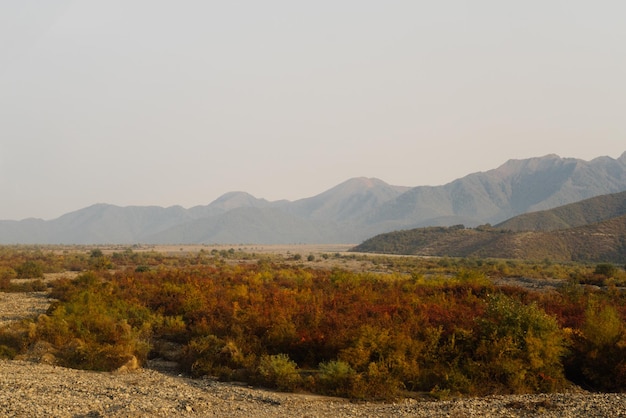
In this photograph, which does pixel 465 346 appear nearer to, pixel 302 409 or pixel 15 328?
pixel 302 409

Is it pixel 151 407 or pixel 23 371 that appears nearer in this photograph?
pixel 151 407

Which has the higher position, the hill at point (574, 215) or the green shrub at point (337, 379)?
the hill at point (574, 215)

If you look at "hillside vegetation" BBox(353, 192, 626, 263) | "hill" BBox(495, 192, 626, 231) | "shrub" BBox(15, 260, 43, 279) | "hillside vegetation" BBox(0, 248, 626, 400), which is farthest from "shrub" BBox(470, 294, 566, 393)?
"hill" BBox(495, 192, 626, 231)

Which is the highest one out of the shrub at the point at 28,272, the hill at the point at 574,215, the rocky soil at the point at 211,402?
the hill at the point at 574,215

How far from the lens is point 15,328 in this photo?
1912 cm

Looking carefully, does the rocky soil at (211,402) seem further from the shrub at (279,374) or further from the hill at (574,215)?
the hill at (574,215)

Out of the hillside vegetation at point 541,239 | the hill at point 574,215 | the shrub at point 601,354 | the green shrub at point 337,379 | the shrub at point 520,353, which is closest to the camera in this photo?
the green shrub at point 337,379

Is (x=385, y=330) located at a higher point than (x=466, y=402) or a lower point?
higher

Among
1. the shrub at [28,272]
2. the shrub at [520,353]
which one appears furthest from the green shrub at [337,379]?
the shrub at [28,272]

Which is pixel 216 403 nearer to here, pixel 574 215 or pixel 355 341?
pixel 355 341

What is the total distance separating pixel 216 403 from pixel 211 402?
123mm

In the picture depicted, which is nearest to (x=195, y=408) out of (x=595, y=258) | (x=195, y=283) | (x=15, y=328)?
(x=15, y=328)

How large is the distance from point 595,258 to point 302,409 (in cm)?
8119

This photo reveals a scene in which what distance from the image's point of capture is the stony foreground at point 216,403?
11.2 metres
